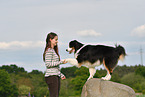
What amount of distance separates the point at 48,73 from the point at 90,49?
2449mm

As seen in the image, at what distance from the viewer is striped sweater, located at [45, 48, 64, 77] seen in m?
6.88

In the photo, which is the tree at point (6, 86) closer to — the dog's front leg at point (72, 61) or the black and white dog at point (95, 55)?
the black and white dog at point (95, 55)

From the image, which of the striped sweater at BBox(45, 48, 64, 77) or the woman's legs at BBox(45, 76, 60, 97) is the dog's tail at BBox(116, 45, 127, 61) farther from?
the woman's legs at BBox(45, 76, 60, 97)

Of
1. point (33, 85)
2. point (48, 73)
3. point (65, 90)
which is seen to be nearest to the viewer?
point (48, 73)

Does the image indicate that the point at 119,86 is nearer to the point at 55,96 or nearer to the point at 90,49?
the point at 90,49

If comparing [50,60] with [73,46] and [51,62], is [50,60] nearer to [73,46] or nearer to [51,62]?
[51,62]

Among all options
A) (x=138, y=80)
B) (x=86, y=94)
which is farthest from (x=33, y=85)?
(x=86, y=94)

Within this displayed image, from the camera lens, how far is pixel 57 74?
274 inches

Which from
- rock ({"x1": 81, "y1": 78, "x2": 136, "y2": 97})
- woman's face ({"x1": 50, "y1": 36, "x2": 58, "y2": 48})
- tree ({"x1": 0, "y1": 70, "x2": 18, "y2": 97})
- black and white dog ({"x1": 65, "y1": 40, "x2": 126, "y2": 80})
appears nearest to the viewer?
woman's face ({"x1": 50, "y1": 36, "x2": 58, "y2": 48})

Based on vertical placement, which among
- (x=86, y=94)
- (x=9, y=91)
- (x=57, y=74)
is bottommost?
(x=9, y=91)

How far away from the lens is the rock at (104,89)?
29.4 ft

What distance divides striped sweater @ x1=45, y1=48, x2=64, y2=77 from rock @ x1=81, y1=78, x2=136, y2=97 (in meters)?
2.51

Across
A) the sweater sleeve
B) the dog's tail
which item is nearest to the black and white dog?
the dog's tail

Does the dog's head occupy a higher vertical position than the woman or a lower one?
higher
